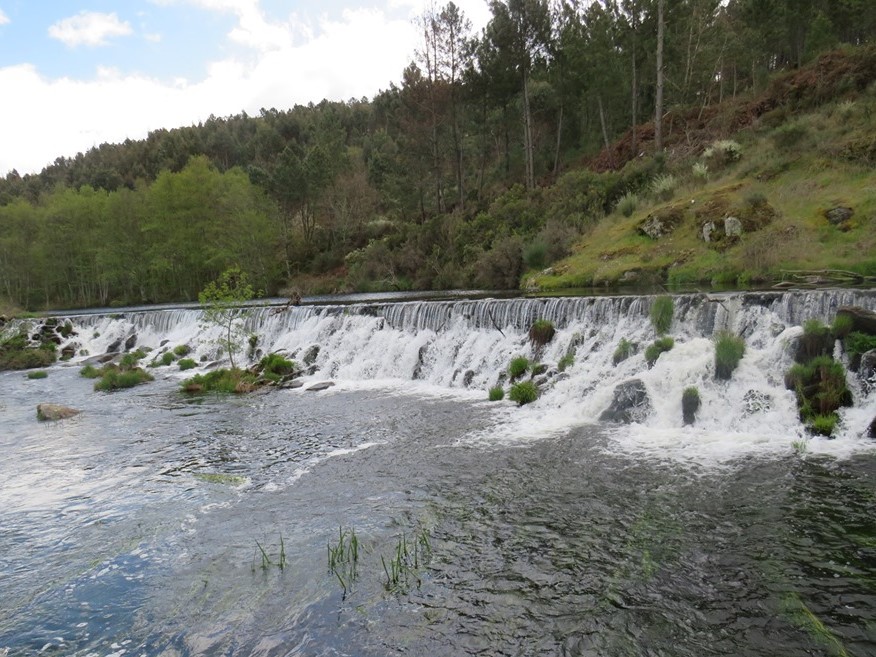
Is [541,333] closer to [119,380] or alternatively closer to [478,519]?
[478,519]

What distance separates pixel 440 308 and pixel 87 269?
47535mm

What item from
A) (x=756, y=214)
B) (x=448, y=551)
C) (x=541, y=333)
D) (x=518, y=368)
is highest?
(x=756, y=214)

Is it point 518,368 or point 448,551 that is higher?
point 518,368

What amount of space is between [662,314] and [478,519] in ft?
28.7

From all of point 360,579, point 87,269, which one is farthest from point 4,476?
point 87,269

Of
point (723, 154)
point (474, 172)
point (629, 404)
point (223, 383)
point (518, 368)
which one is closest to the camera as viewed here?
point (629, 404)

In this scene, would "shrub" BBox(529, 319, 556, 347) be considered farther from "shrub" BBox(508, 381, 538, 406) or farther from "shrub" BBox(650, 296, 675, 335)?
"shrub" BBox(650, 296, 675, 335)

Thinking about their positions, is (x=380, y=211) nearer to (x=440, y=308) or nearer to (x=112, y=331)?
(x=112, y=331)

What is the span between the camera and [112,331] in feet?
102

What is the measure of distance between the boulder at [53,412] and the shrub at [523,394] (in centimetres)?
1251

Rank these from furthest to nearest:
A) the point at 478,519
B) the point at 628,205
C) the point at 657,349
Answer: the point at 628,205, the point at 657,349, the point at 478,519

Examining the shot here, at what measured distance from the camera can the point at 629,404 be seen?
1149 cm

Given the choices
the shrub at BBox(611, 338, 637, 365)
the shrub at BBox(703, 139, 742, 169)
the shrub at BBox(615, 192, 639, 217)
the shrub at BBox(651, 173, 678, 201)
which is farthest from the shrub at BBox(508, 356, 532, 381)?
the shrub at BBox(703, 139, 742, 169)

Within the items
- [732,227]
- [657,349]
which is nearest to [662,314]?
[657,349]
